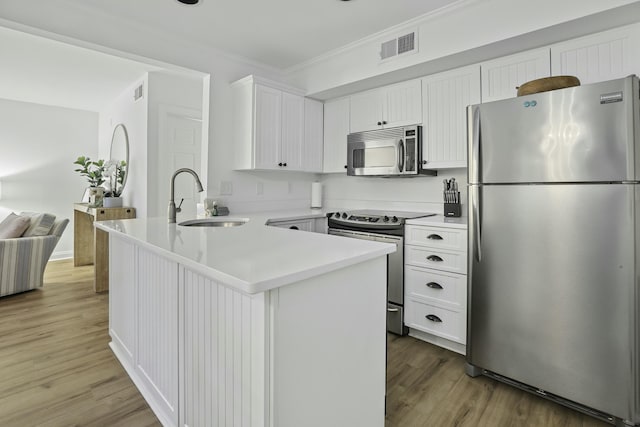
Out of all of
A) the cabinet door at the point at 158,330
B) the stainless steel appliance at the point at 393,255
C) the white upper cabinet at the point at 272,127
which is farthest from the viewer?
the white upper cabinet at the point at 272,127

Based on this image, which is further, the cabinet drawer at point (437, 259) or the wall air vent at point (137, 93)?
the wall air vent at point (137, 93)

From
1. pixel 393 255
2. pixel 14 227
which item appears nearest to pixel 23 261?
pixel 14 227

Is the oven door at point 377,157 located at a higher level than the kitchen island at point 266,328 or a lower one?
higher

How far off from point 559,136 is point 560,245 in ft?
1.82

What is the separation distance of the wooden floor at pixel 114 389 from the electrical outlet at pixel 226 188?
1.51 metres

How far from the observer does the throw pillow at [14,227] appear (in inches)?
140

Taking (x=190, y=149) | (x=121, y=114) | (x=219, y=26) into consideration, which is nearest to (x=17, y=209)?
(x=121, y=114)

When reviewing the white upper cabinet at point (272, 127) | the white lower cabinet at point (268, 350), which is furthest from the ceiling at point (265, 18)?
the white lower cabinet at point (268, 350)

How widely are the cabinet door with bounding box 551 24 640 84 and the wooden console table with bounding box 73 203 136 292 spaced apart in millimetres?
4377

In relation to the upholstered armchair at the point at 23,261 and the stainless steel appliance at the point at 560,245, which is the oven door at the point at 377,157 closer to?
the stainless steel appliance at the point at 560,245

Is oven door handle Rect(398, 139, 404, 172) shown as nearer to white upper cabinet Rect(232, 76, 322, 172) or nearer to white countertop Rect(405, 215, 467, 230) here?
white countertop Rect(405, 215, 467, 230)

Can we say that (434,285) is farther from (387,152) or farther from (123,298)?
(123,298)

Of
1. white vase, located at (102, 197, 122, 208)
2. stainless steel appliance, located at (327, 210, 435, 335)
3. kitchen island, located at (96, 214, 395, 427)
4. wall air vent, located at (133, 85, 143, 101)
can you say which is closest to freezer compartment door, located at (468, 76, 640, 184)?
stainless steel appliance, located at (327, 210, 435, 335)

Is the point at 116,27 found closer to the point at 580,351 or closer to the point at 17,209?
the point at 580,351
